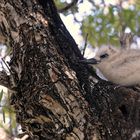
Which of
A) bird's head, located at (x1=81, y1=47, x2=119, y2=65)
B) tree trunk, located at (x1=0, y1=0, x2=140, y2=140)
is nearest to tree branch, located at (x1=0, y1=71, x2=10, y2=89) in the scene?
tree trunk, located at (x1=0, y1=0, x2=140, y2=140)

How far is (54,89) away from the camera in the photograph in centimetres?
274

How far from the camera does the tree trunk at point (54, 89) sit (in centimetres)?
271

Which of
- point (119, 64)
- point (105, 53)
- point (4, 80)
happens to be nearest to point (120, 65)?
point (119, 64)

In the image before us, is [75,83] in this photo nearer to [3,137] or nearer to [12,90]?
[12,90]

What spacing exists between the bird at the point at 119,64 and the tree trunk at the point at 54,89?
225 millimetres

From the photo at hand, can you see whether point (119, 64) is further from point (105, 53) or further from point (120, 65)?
point (105, 53)

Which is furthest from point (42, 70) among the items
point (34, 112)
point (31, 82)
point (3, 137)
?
point (3, 137)

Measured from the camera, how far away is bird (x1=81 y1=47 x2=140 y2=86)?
3162 millimetres

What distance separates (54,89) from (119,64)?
818 mm

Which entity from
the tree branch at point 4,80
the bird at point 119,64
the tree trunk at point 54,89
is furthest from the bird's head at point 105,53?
the tree branch at point 4,80

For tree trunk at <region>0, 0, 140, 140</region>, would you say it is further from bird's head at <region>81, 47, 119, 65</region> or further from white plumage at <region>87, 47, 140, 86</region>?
bird's head at <region>81, 47, 119, 65</region>

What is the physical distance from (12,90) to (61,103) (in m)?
0.35

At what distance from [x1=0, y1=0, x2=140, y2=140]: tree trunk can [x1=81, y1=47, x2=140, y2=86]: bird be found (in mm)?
225

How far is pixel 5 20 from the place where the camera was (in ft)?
9.76
